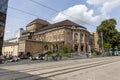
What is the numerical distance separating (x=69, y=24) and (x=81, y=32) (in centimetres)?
541

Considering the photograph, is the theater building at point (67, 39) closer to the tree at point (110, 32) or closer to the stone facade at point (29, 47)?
the stone facade at point (29, 47)

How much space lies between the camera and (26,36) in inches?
3228

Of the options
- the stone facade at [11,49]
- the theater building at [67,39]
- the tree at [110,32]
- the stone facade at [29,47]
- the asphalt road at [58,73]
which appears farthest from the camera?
the stone facade at [11,49]

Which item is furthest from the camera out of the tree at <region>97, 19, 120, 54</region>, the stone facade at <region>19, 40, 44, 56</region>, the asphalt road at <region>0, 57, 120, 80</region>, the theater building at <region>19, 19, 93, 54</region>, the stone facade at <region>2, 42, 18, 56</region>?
the stone facade at <region>2, 42, 18, 56</region>

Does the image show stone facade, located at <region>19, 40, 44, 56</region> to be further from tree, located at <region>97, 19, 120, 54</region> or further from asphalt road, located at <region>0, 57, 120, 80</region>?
asphalt road, located at <region>0, 57, 120, 80</region>

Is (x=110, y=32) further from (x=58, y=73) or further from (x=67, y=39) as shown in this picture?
(x=58, y=73)

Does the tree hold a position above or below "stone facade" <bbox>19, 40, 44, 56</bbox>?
above

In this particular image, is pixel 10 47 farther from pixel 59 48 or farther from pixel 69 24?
pixel 69 24

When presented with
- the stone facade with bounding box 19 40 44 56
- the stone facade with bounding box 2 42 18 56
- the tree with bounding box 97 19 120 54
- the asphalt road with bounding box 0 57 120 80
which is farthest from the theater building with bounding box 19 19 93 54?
the asphalt road with bounding box 0 57 120 80

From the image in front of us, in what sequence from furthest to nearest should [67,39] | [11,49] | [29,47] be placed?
1. [11,49]
2. [67,39]
3. [29,47]

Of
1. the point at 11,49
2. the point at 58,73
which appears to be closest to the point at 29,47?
the point at 11,49

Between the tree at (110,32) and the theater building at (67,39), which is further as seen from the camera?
the theater building at (67,39)

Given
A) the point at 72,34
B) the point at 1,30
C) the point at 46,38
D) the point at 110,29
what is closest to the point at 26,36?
the point at 46,38

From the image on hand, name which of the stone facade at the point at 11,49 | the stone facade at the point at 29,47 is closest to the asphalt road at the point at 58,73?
the stone facade at the point at 29,47
